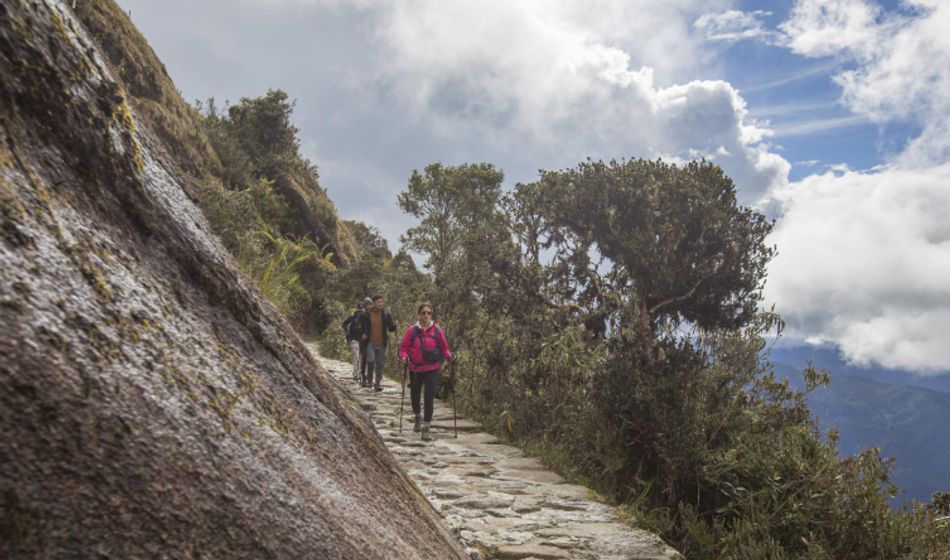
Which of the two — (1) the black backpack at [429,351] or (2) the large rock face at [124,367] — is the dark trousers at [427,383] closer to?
(1) the black backpack at [429,351]

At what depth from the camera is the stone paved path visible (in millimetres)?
4336

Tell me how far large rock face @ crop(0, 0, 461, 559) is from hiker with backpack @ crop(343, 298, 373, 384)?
1100 cm

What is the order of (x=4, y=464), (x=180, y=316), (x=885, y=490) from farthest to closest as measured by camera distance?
A: (x=885, y=490), (x=180, y=316), (x=4, y=464)

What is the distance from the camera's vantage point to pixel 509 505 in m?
5.29

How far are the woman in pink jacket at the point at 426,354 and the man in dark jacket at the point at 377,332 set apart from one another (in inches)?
154

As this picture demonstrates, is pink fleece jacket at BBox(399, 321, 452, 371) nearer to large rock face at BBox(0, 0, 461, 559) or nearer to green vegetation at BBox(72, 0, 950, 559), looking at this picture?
green vegetation at BBox(72, 0, 950, 559)

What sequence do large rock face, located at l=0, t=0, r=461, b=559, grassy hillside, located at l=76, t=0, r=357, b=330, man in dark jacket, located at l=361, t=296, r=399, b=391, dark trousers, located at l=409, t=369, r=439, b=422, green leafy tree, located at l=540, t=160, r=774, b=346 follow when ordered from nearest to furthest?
1. large rock face, located at l=0, t=0, r=461, b=559
2. dark trousers, located at l=409, t=369, r=439, b=422
3. man in dark jacket, located at l=361, t=296, r=399, b=391
4. grassy hillside, located at l=76, t=0, r=357, b=330
5. green leafy tree, located at l=540, t=160, r=774, b=346

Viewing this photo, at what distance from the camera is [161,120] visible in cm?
1966

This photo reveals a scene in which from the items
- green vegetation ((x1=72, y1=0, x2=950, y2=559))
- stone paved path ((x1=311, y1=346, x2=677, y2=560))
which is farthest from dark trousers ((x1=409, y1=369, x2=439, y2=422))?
green vegetation ((x1=72, y1=0, x2=950, y2=559))

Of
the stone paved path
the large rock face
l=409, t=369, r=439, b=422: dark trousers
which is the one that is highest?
the large rock face

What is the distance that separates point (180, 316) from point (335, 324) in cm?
2231

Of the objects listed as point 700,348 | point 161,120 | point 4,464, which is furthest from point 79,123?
point 161,120

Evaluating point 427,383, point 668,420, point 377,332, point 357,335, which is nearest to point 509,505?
point 668,420

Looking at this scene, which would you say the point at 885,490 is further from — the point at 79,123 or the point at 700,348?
the point at 79,123
